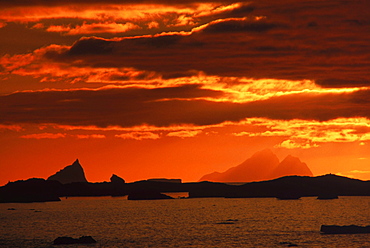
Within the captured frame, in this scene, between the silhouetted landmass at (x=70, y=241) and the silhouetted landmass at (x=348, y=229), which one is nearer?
the silhouetted landmass at (x=70, y=241)

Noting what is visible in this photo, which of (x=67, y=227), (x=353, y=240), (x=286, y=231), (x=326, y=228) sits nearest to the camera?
(x=353, y=240)

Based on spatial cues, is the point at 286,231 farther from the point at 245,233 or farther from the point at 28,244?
the point at 28,244

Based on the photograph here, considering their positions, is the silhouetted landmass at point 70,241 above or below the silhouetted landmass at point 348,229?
below

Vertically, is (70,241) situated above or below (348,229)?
below

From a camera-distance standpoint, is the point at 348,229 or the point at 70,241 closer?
the point at 70,241

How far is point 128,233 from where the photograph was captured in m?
172

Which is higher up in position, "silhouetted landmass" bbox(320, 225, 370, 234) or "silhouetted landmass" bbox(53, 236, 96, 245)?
"silhouetted landmass" bbox(320, 225, 370, 234)

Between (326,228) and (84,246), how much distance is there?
65.2 meters

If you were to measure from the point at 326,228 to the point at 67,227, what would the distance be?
78.6 metres

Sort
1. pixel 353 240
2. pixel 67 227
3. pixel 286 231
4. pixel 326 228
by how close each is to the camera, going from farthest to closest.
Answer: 1. pixel 67 227
2. pixel 286 231
3. pixel 326 228
4. pixel 353 240

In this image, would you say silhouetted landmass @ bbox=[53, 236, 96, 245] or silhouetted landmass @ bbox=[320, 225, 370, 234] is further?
silhouetted landmass @ bbox=[320, 225, 370, 234]

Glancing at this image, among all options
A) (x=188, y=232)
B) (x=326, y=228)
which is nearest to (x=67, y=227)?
(x=188, y=232)

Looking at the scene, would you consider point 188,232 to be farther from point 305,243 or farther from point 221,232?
point 305,243

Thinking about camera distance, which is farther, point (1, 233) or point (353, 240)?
point (1, 233)
